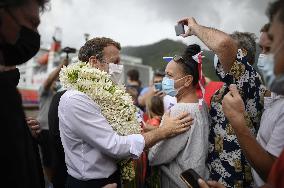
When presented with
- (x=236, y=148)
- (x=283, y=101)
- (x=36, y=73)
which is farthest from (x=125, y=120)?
(x=36, y=73)

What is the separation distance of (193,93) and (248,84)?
2.41 feet

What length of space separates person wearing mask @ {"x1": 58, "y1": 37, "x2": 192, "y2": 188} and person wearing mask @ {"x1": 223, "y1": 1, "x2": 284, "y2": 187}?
2.44ft

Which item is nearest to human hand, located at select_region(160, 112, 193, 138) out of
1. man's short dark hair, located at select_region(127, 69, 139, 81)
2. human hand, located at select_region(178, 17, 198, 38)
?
human hand, located at select_region(178, 17, 198, 38)

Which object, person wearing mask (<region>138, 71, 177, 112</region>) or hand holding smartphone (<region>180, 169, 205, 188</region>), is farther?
person wearing mask (<region>138, 71, 177, 112</region>)

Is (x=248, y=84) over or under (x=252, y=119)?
over

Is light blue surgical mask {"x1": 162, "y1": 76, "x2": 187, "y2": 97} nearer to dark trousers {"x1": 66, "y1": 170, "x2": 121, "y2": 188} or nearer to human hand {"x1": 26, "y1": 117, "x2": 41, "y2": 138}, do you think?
dark trousers {"x1": 66, "y1": 170, "x2": 121, "y2": 188}

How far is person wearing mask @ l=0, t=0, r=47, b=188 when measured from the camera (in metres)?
1.58

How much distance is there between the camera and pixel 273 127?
2340mm

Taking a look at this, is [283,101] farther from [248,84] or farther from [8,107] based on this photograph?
[8,107]

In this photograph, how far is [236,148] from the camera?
2.89 meters

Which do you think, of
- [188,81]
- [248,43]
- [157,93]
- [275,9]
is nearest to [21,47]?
[275,9]

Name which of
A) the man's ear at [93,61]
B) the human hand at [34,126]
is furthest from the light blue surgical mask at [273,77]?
the human hand at [34,126]

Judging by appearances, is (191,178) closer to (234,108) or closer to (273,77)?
(234,108)

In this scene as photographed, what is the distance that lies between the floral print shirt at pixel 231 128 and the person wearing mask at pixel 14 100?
160cm
